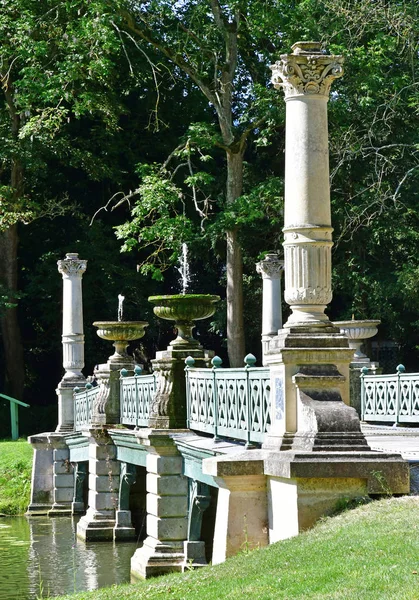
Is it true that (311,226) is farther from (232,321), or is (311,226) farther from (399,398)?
(232,321)

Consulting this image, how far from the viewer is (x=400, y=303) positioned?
3394 centimetres

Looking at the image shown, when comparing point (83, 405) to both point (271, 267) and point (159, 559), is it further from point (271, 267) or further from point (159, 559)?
point (159, 559)

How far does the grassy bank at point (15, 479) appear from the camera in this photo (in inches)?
1097

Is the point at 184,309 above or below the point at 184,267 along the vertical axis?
below

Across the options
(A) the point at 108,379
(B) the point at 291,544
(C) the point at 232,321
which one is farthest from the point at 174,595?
(C) the point at 232,321

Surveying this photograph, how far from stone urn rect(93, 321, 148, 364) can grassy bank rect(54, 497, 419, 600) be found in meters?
12.1

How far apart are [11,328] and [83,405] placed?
11.1m

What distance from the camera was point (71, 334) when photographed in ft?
92.7

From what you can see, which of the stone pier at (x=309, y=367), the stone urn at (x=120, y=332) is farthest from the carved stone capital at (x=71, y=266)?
the stone pier at (x=309, y=367)

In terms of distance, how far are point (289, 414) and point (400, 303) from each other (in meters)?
23.3

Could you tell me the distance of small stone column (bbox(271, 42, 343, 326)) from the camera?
11.3 m

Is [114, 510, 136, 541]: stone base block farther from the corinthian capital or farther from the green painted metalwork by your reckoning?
the corinthian capital

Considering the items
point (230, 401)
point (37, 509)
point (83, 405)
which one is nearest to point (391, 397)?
point (230, 401)

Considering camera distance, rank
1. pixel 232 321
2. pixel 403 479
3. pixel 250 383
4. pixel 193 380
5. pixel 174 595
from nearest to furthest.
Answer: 1. pixel 174 595
2. pixel 403 479
3. pixel 250 383
4. pixel 193 380
5. pixel 232 321
